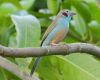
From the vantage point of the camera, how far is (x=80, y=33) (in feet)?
5.20

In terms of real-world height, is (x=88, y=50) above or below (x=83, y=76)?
above

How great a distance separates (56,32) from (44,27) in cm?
34

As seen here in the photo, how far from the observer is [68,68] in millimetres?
1400

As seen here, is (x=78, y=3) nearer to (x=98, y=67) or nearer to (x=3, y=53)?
(x=98, y=67)

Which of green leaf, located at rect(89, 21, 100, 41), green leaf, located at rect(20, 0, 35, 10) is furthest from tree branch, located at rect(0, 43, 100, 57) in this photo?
green leaf, located at rect(20, 0, 35, 10)

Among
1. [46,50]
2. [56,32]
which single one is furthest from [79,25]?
[46,50]

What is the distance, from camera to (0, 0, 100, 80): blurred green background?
50.3 inches

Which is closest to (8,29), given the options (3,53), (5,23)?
(5,23)

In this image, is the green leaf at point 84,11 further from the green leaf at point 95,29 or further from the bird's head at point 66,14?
the bird's head at point 66,14

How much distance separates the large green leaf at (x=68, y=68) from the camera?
1.38 m

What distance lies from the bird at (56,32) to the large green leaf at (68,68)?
131mm

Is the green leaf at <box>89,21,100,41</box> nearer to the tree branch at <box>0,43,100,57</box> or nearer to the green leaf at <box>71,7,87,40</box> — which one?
the green leaf at <box>71,7,87,40</box>

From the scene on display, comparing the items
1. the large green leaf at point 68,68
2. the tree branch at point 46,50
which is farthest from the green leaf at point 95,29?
the tree branch at point 46,50

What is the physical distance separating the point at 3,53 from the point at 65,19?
53cm
